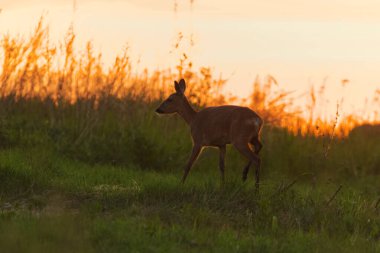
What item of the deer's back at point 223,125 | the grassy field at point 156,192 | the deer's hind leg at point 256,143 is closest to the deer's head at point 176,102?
the deer's back at point 223,125

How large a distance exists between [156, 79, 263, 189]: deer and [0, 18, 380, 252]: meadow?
0.45 m

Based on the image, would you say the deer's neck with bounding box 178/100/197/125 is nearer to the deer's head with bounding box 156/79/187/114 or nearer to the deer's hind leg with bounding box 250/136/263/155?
the deer's head with bounding box 156/79/187/114

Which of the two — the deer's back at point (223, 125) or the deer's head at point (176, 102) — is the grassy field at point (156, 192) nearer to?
the deer's back at point (223, 125)

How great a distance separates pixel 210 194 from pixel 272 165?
16.9 feet

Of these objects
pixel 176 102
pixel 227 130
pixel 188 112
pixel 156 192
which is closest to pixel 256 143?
pixel 227 130

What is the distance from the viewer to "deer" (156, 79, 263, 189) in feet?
31.7

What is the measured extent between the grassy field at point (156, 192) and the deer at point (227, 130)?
0.47m

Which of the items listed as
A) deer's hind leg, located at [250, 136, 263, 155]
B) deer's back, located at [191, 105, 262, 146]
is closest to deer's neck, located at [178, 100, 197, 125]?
deer's back, located at [191, 105, 262, 146]

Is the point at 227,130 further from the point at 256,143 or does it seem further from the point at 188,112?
the point at 188,112

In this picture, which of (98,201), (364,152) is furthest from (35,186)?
(364,152)

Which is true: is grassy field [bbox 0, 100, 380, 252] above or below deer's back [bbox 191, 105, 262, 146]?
below

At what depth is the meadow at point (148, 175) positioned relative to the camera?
7.21 metres

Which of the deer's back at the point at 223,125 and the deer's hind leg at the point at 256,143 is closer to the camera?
the deer's back at the point at 223,125

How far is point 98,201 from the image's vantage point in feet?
29.4
